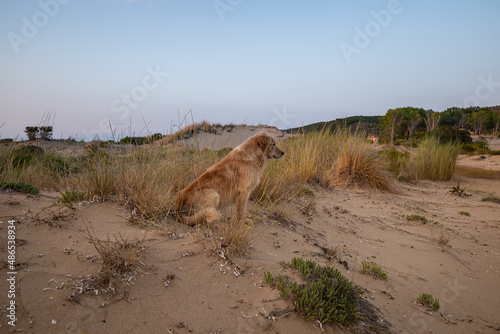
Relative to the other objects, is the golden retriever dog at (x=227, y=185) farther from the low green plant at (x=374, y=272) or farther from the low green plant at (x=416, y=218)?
the low green plant at (x=416, y=218)

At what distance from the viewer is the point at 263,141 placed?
505cm

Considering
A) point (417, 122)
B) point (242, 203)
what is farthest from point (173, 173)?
point (417, 122)

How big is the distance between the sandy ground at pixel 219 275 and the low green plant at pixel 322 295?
0.09m

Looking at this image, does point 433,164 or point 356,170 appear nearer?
point 356,170

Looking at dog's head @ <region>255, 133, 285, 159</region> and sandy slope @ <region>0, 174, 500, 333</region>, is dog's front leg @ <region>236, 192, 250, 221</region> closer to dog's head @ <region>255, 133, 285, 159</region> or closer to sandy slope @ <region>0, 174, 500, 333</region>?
sandy slope @ <region>0, 174, 500, 333</region>

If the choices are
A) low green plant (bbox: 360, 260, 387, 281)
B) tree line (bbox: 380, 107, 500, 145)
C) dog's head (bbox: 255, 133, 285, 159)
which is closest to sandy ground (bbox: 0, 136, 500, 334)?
low green plant (bbox: 360, 260, 387, 281)

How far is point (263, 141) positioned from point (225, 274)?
2.71 meters

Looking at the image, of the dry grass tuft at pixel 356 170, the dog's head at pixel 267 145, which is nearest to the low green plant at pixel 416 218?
the dry grass tuft at pixel 356 170

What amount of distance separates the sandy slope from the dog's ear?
55.6 inches

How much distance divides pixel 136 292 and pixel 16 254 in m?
1.37

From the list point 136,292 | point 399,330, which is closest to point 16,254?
point 136,292

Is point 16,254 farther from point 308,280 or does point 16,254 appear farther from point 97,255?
point 308,280

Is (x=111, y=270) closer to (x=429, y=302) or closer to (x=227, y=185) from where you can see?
(x=227, y=185)

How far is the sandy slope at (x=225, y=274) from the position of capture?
7.54ft
